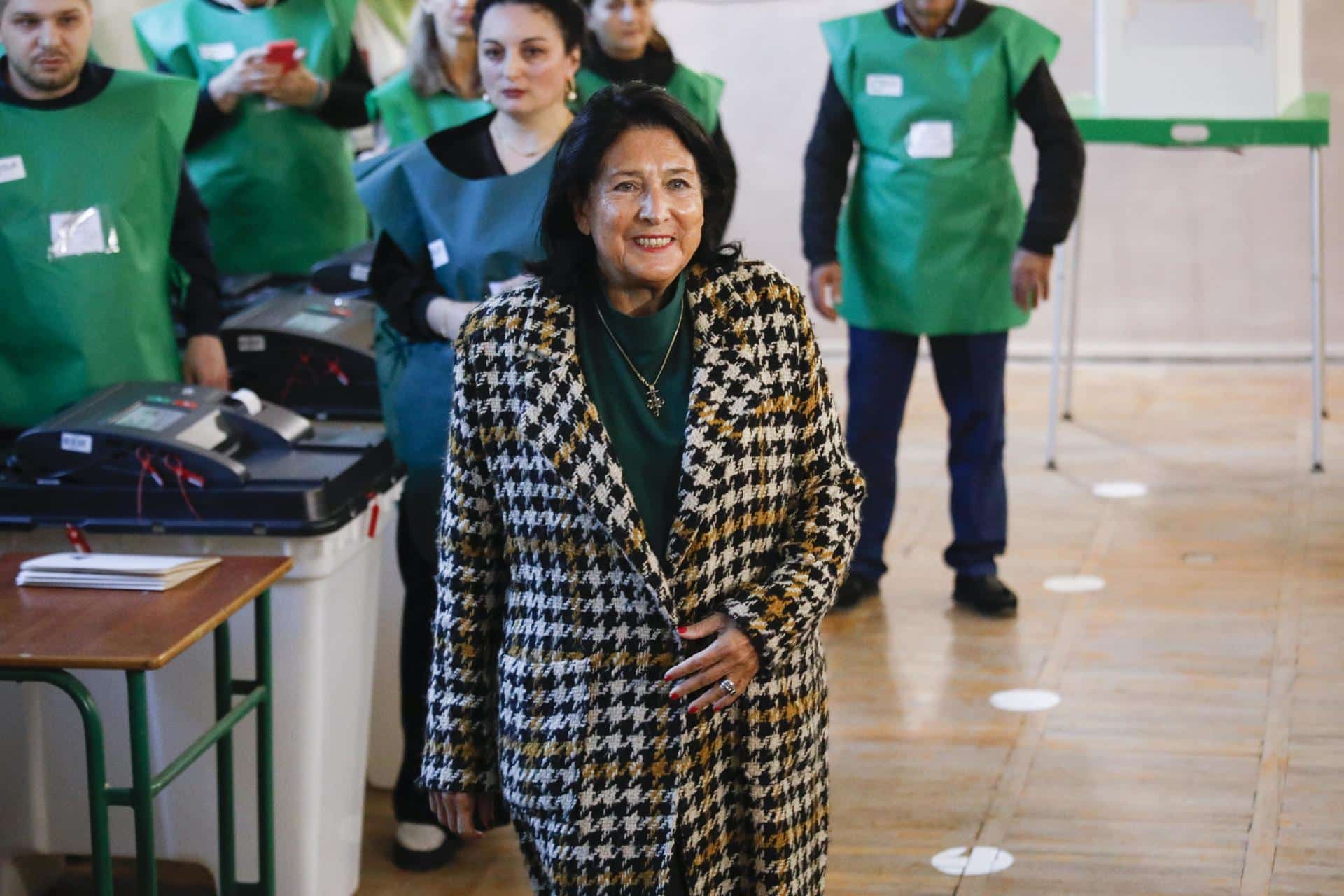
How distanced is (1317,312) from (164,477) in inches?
131

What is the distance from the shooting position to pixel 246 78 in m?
3.80

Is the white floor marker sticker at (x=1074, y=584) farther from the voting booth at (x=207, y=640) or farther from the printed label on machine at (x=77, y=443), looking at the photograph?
the printed label on machine at (x=77, y=443)

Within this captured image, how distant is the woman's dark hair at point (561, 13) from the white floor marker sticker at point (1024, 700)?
1519 millimetres

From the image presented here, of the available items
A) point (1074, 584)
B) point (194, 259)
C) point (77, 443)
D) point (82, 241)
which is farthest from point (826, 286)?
point (77, 443)

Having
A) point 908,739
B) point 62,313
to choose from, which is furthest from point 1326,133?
point 62,313

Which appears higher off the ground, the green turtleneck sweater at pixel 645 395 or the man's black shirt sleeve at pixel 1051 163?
the man's black shirt sleeve at pixel 1051 163

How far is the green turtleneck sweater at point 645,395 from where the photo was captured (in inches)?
65.9

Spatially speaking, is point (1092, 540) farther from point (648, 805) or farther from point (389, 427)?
point (648, 805)

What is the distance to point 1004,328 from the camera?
382 cm

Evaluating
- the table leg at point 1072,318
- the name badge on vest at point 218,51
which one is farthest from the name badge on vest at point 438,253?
the table leg at point 1072,318

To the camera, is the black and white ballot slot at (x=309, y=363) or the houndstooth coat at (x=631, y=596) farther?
the black and white ballot slot at (x=309, y=363)

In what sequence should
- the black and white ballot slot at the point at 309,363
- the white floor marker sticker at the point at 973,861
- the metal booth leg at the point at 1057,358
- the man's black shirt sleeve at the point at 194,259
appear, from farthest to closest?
the metal booth leg at the point at 1057,358 → the black and white ballot slot at the point at 309,363 → the man's black shirt sleeve at the point at 194,259 → the white floor marker sticker at the point at 973,861

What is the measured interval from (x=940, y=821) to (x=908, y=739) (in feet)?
1.20

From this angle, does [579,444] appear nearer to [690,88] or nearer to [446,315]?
[446,315]
